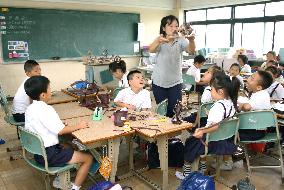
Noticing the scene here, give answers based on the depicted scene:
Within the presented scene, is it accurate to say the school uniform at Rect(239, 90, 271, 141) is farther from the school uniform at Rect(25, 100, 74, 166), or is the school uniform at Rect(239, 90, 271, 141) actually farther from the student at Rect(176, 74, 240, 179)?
the school uniform at Rect(25, 100, 74, 166)

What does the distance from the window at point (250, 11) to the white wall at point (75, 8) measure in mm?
2044

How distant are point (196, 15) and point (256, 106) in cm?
642

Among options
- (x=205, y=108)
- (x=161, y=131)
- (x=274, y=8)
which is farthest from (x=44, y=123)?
(x=274, y=8)

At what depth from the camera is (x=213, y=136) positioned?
92.0 inches

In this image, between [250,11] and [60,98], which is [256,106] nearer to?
[60,98]

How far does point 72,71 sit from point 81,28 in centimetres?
109

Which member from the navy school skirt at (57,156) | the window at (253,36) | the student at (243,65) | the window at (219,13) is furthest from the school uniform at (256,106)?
the window at (219,13)

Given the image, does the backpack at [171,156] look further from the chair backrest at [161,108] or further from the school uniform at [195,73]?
the school uniform at [195,73]

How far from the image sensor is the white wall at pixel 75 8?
6.23 metres

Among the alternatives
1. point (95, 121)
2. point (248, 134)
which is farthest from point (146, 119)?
point (248, 134)

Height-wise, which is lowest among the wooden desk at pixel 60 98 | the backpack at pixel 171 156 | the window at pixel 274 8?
the backpack at pixel 171 156

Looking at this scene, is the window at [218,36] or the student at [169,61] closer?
the student at [169,61]

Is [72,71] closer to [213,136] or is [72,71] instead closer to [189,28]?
[189,28]

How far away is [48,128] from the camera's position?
7.01ft
